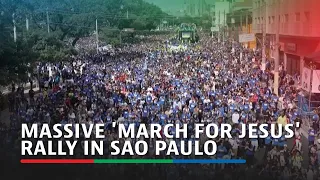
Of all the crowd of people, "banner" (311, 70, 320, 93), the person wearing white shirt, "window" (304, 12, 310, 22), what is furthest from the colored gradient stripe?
"window" (304, 12, 310, 22)

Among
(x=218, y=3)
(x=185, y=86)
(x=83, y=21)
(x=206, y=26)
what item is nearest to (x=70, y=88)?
(x=185, y=86)

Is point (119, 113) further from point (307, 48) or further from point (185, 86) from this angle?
point (307, 48)

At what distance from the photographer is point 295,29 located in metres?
32.9

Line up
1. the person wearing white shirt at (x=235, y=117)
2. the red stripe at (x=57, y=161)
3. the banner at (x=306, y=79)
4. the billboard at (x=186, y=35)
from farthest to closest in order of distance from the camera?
1. the billboard at (x=186, y=35)
2. the banner at (x=306, y=79)
3. the person wearing white shirt at (x=235, y=117)
4. the red stripe at (x=57, y=161)

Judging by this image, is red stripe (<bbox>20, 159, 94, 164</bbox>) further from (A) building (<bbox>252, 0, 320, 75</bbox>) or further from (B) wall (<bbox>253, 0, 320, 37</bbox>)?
(B) wall (<bbox>253, 0, 320, 37</bbox>)

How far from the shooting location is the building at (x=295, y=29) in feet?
94.9

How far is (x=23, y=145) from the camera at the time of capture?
13539 mm

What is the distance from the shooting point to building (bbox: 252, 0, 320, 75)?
28930mm

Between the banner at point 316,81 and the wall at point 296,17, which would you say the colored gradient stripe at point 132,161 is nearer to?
the banner at point 316,81

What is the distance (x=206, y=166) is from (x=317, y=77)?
9746mm

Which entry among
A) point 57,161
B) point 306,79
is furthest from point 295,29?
point 57,161

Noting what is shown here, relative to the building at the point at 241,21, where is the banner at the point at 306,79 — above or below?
below

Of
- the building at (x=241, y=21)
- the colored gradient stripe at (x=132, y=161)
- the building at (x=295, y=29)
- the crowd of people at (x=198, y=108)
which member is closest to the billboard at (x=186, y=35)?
the building at (x=241, y=21)

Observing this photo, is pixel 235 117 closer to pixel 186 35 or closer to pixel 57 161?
pixel 57 161
